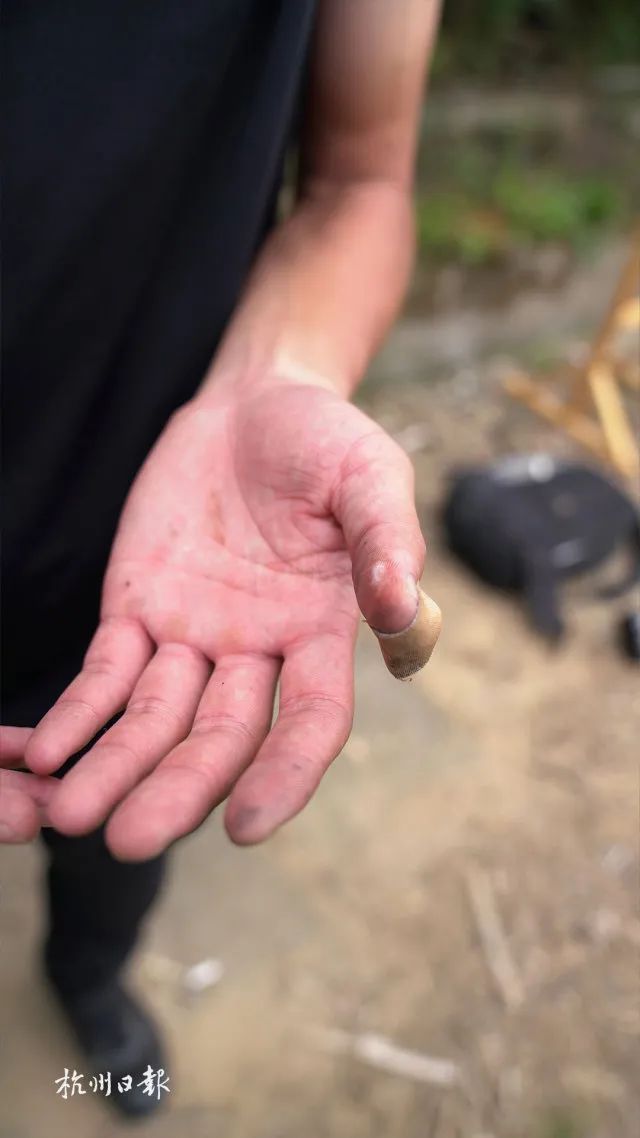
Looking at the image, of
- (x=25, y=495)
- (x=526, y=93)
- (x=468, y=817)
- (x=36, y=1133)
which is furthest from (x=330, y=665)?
(x=526, y=93)

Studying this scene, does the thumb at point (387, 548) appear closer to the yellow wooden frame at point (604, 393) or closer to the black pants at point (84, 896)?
the black pants at point (84, 896)

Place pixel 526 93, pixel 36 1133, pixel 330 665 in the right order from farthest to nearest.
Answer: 1. pixel 526 93
2. pixel 36 1133
3. pixel 330 665

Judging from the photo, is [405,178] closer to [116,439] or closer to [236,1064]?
[116,439]

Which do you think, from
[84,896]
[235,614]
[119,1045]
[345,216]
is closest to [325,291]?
[345,216]

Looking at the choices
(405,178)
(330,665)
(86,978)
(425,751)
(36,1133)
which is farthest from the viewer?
(425,751)

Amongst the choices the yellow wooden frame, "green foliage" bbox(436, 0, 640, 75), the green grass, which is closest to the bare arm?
the yellow wooden frame
